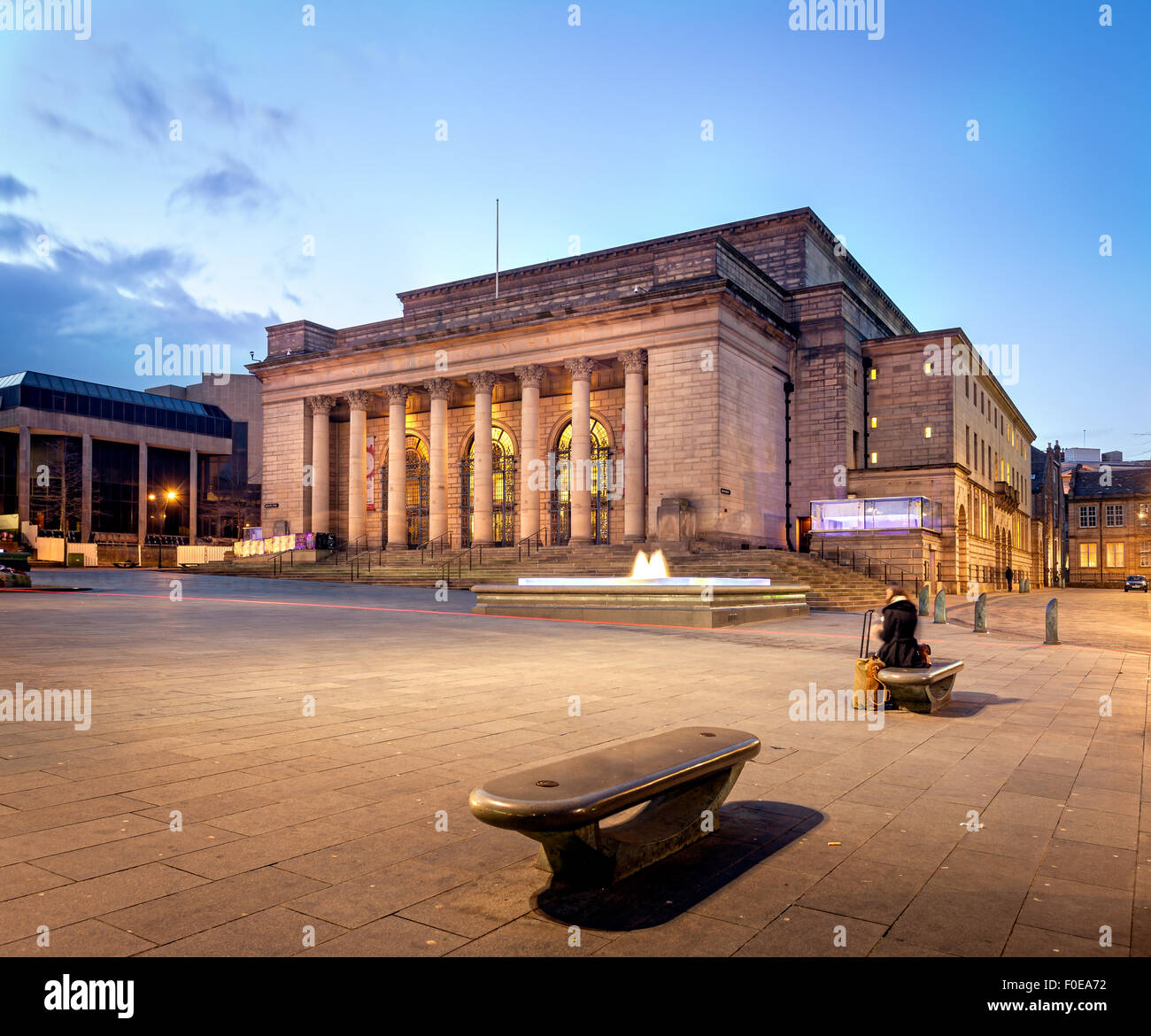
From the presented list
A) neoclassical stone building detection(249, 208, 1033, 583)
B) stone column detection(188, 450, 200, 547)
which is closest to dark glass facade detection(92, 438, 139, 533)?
stone column detection(188, 450, 200, 547)

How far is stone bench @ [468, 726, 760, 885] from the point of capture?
13.2ft

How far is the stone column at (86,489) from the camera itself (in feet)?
248

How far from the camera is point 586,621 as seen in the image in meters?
22.3

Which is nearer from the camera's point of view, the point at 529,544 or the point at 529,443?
the point at 529,544

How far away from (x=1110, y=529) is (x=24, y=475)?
10715cm

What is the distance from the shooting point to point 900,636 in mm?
9930

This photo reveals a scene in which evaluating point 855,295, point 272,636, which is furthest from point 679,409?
point 272,636

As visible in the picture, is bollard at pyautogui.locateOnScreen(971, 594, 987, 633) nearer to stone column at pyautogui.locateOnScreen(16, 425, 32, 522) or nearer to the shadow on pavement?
the shadow on pavement

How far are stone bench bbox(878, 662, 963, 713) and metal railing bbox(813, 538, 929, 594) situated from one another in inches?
1093

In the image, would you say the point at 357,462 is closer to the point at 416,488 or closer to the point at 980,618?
the point at 416,488

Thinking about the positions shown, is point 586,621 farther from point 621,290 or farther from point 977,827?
point 621,290

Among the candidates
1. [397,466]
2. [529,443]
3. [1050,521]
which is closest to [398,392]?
[397,466]

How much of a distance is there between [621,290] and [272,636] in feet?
108

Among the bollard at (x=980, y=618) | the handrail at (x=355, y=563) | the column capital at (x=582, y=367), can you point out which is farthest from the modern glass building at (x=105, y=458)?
the bollard at (x=980, y=618)
